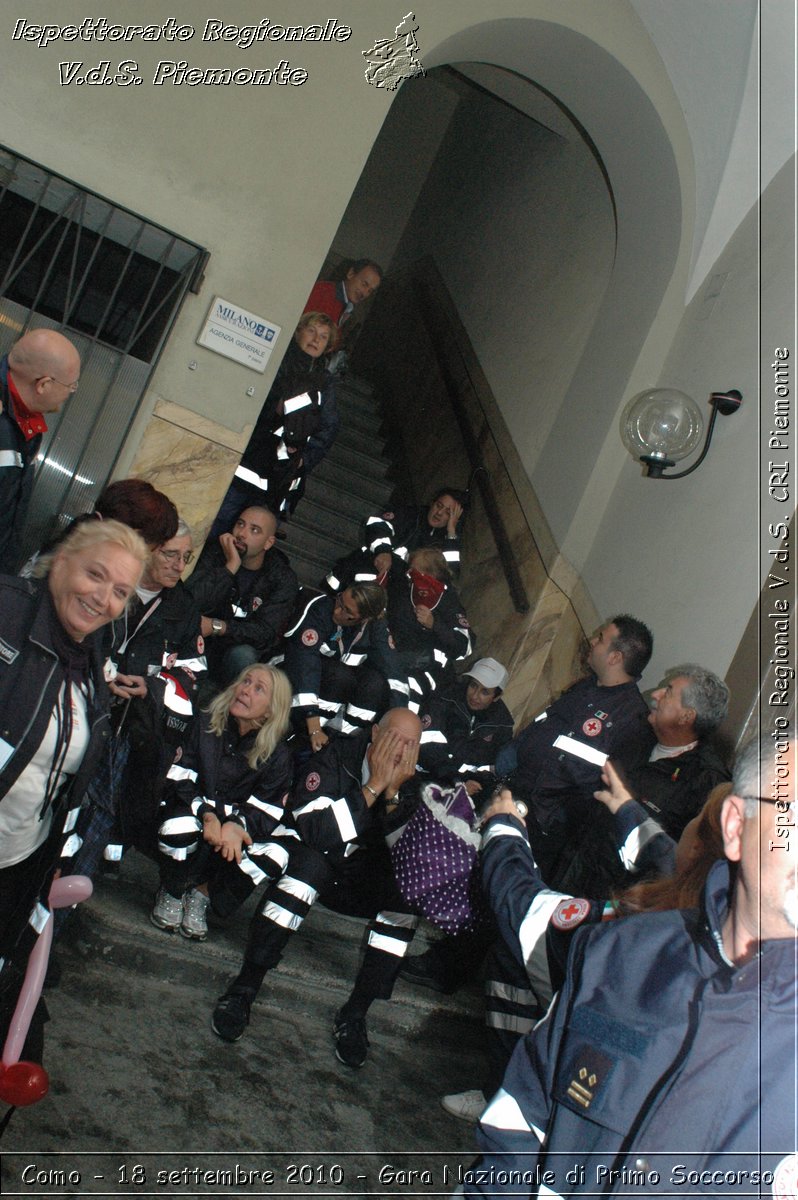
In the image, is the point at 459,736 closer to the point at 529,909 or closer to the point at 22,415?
the point at 22,415

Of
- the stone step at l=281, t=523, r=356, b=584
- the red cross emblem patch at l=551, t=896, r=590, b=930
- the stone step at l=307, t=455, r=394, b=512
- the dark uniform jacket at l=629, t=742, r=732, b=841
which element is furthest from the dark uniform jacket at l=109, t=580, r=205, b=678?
the stone step at l=307, t=455, r=394, b=512

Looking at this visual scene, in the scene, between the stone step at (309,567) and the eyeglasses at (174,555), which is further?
the stone step at (309,567)

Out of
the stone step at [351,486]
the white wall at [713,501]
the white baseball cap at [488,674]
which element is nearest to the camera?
the white wall at [713,501]

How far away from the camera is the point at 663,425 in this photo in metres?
4.85

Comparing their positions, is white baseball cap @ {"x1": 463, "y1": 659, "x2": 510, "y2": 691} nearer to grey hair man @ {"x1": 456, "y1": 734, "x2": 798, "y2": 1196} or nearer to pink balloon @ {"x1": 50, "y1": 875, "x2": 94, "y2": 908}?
pink balloon @ {"x1": 50, "y1": 875, "x2": 94, "y2": 908}

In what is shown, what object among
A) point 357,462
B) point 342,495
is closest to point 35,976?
point 342,495

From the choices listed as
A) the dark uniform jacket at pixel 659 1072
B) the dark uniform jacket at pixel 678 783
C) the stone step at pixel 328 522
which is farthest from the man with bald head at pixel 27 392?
the stone step at pixel 328 522

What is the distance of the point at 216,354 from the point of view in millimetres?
4945

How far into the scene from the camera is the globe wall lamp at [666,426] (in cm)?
481

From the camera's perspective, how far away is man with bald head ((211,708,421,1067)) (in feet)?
12.0

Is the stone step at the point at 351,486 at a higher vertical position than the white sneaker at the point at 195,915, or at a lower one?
higher

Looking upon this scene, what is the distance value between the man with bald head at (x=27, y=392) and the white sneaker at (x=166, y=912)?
1.34 metres

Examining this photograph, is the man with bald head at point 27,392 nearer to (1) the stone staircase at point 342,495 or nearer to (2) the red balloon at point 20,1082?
(2) the red balloon at point 20,1082

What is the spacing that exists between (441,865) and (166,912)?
104 centimetres
